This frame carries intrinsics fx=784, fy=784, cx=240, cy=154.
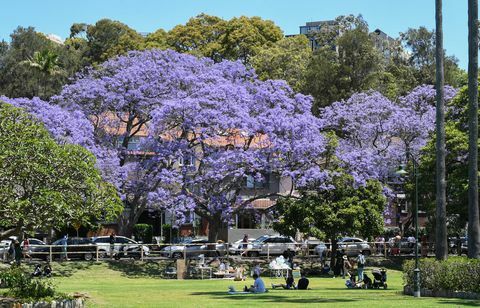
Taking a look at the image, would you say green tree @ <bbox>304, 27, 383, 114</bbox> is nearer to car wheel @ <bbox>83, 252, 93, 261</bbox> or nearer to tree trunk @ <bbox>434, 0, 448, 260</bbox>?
car wheel @ <bbox>83, 252, 93, 261</bbox>

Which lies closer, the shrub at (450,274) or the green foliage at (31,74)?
the shrub at (450,274)

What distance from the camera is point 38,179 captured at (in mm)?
23578

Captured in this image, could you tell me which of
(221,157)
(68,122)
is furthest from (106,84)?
(221,157)

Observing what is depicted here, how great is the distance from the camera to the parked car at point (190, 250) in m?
46.9

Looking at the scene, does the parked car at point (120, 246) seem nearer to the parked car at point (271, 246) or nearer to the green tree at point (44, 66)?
the parked car at point (271, 246)

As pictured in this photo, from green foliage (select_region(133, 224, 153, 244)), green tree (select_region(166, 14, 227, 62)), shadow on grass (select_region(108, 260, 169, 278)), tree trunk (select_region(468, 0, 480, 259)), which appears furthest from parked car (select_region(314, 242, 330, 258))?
green tree (select_region(166, 14, 227, 62))

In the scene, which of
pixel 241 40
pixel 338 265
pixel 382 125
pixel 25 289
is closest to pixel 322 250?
pixel 338 265

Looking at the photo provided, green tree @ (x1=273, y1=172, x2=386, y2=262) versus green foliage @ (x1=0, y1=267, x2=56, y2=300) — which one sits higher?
green tree @ (x1=273, y1=172, x2=386, y2=262)

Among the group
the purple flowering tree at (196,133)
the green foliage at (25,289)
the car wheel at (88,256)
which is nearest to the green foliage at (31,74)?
the purple flowering tree at (196,133)

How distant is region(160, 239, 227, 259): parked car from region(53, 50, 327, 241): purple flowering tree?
135 centimetres

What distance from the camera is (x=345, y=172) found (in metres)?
46.0

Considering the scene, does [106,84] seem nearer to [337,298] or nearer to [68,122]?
[68,122]

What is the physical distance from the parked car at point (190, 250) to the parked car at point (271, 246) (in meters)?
3.14

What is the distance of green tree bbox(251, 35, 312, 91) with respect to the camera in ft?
226
